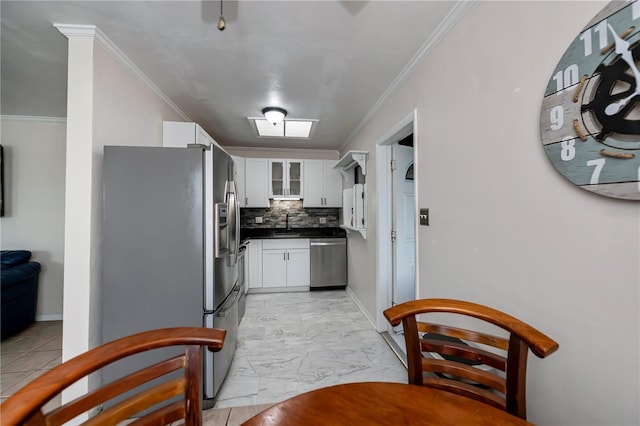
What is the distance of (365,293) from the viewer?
329 cm

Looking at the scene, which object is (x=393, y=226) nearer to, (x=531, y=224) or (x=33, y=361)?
(x=531, y=224)

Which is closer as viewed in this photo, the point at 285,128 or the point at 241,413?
the point at 241,413

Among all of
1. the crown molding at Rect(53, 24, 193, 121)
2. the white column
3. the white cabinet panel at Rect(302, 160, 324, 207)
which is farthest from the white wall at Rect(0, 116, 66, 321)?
the white cabinet panel at Rect(302, 160, 324, 207)

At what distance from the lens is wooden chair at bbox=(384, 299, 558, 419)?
785mm

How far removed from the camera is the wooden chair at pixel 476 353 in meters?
0.78

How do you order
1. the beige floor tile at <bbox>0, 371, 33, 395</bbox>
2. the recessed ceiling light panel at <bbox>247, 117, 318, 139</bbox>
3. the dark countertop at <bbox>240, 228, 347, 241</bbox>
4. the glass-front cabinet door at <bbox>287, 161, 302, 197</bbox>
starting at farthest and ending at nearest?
the glass-front cabinet door at <bbox>287, 161, 302, 197</bbox> < the dark countertop at <bbox>240, 228, 347, 241</bbox> < the recessed ceiling light panel at <bbox>247, 117, 318, 139</bbox> < the beige floor tile at <bbox>0, 371, 33, 395</bbox>

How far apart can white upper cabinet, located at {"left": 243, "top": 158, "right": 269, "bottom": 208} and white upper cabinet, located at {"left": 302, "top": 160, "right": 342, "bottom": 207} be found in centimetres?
70

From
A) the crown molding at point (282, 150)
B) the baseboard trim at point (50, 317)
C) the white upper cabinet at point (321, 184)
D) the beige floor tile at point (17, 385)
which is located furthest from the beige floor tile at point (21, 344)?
the white upper cabinet at point (321, 184)

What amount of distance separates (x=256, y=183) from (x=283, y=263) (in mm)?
1473

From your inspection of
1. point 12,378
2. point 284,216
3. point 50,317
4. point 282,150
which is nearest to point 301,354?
point 12,378

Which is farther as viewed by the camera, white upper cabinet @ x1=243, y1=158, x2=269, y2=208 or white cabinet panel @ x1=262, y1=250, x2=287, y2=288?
white upper cabinet @ x1=243, y1=158, x2=269, y2=208

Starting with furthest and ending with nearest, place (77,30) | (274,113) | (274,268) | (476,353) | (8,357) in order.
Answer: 1. (274,268)
2. (274,113)
3. (8,357)
4. (77,30)
5. (476,353)

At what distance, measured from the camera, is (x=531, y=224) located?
1047 millimetres

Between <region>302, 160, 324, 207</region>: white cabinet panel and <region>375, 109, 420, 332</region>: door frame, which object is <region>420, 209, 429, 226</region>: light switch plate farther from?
<region>302, 160, 324, 207</region>: white cabinet panel
